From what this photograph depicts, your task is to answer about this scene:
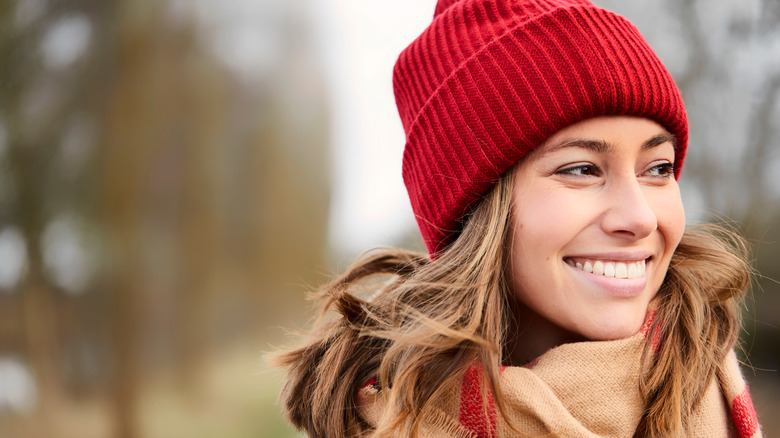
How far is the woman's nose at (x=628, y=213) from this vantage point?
1042mm

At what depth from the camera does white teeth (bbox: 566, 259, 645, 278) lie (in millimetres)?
1095

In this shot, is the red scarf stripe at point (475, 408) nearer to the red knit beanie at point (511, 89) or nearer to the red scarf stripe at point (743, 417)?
the red knit beanie at point (511, 89)

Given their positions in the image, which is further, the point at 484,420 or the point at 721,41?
the point at 721,41

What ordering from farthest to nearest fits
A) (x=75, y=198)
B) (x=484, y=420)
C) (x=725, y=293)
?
1. (x=75, y=198)
2. (x=725, y=293)
3. (x=484, y=420)

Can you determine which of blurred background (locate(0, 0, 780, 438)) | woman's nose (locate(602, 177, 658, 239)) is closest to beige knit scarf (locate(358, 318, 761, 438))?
woman's nose (locate(602, 177, 658, 239))

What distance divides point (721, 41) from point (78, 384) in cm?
328

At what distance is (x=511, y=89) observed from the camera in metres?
1.13

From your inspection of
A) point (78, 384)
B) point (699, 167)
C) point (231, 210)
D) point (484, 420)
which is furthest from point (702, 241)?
point (78, 384)

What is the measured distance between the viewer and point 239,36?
130 inches

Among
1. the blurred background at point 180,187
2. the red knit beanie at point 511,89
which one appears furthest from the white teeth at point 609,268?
the blurred background at point 180,187

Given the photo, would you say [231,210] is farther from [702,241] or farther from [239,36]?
[702,241]

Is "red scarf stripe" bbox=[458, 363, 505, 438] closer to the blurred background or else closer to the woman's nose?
the woman's nose

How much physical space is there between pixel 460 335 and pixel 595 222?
0.33m

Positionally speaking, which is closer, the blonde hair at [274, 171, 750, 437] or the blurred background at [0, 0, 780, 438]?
the blonde hair at [274, 171, 750, 437]
